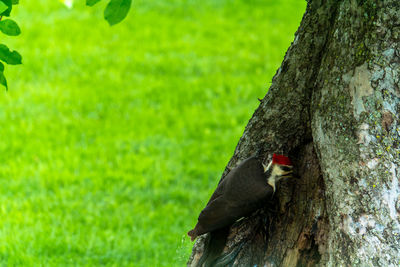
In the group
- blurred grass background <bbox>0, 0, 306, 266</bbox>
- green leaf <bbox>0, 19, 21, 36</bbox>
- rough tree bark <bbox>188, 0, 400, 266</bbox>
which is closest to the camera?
rough tree bark <bbox>188, 0, 400, 266</bbox>

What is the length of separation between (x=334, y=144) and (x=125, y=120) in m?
4.63

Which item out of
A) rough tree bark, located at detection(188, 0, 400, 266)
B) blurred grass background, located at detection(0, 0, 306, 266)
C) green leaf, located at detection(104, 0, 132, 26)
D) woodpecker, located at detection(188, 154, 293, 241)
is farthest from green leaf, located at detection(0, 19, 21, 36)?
blurred grass background, located at detection(0, 0, 306, 266)

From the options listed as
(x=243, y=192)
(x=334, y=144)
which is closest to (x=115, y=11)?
(x=243, y=192)

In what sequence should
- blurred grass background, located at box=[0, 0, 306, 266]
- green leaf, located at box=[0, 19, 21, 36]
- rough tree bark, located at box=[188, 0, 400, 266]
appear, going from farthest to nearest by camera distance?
1. blurred grass background, located at box=[0, 0, 306, 266]
2. green leaf, located at box=[0, 19, 21, 36]
3. rough tree bark, located at box=[188, 0, 400, 266]

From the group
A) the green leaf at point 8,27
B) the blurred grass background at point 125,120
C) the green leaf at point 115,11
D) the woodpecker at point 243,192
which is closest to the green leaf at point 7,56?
the green leaf at point 8,27

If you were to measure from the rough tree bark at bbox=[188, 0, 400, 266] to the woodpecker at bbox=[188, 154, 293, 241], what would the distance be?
22cm

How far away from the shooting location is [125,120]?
7316mm

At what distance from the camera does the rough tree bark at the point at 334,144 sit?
9.25ft

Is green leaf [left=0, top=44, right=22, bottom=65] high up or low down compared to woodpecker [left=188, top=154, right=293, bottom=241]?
up

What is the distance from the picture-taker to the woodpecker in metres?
3.07

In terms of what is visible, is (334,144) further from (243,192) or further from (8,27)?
(8,27)

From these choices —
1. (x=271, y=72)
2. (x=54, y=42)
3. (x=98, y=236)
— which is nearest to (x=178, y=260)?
(x=98, y=236)

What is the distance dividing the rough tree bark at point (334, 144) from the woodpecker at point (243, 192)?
0.22m

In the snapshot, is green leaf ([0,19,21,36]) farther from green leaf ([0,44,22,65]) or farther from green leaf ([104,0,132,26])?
green leaf ([104,0,132,26])
